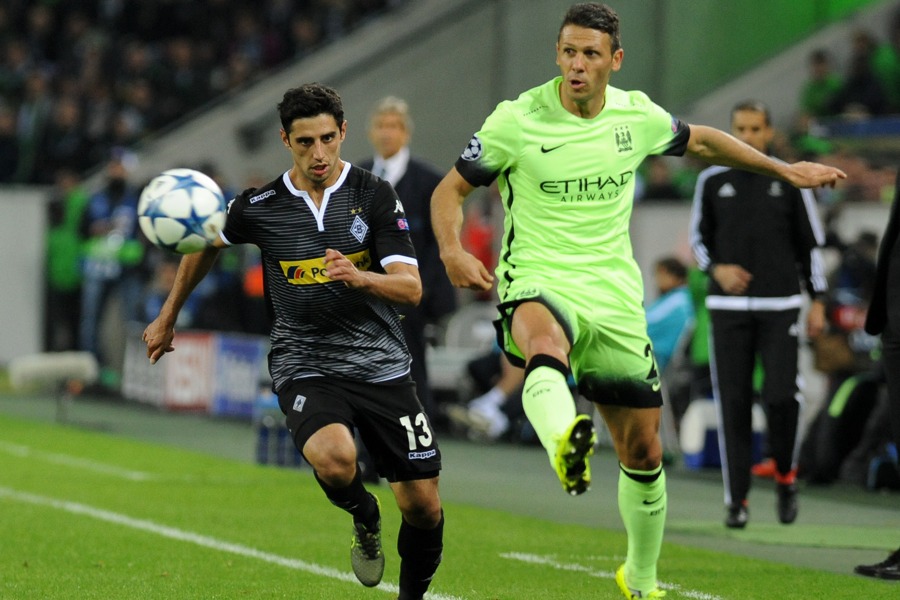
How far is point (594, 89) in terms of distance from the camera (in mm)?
6637

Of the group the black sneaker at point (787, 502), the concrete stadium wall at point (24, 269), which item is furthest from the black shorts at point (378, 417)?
the concrete stadium wall at point (24, 269)

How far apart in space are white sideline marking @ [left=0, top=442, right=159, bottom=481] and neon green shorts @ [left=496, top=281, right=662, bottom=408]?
642cm

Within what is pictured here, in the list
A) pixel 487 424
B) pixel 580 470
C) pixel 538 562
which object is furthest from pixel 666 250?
pixel 580 470

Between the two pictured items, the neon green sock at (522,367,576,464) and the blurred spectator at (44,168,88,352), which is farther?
the blurred spectator at (44,168,88,352)

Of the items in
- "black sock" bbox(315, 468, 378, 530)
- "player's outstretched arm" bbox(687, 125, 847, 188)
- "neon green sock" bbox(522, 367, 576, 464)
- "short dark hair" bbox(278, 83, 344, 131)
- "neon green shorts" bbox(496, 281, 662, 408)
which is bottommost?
"black sock" bbox(315, 468, 378, 530)

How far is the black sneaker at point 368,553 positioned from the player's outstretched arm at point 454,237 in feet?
3.59

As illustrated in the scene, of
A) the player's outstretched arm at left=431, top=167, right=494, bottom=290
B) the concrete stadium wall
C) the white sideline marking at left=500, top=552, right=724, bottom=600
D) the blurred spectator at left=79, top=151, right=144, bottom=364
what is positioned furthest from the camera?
the concrete stadium wall

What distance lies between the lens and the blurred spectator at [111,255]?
2073cm

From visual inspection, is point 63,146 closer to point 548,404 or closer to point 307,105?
point 307,105

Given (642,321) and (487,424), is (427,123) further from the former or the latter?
(642,321)

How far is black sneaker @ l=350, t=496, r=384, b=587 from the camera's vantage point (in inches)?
269

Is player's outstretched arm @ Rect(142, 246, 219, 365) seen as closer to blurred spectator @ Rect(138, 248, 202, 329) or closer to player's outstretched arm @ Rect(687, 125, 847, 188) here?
player's outstretched arm @ Rect(687, 125, 847, 188)

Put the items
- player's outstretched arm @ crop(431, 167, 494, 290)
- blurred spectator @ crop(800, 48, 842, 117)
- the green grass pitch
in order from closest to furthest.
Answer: player's outstretched arm @ crop(431, 167, 494, 290) → the green grass pitch → blurred spectator @ crop(800, 48, 842, 117)

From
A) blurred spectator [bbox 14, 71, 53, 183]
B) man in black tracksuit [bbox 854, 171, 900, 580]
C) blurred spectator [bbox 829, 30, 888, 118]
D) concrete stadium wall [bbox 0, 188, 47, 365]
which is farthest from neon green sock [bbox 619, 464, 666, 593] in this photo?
blurred spectator [bbox 14, 71, 53, 183]
